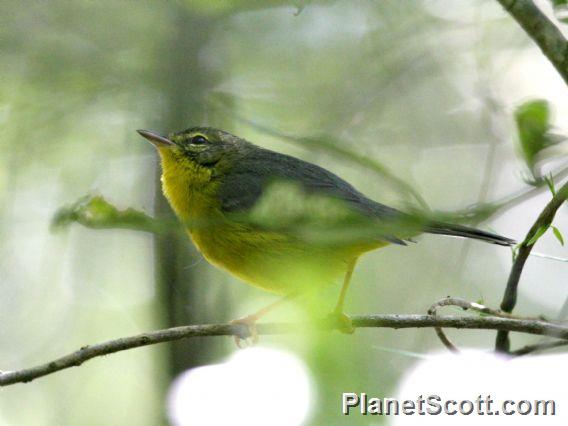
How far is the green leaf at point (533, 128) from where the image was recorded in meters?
2.19

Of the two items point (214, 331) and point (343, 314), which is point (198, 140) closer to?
point (214, 331)

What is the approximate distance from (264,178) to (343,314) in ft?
→ 6.38

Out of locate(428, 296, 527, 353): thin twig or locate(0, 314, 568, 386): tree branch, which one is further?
locate(428, 296, 527, 353): thin twig

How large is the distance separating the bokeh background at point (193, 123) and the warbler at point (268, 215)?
165 mm

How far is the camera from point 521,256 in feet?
10.3

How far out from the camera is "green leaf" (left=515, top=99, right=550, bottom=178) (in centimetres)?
219

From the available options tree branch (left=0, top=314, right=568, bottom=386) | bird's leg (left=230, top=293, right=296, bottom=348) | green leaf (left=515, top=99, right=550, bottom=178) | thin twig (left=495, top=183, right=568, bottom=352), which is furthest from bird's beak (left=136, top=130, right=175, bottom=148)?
green leaf (left=515, top=99, right=550, bottom=178)

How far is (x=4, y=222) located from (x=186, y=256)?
173 centimetres

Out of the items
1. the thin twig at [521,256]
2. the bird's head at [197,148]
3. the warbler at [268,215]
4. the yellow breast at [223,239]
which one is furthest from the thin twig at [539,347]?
the bird's head at [197,148]

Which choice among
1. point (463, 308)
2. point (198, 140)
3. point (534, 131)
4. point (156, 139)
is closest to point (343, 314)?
point (463, 308)

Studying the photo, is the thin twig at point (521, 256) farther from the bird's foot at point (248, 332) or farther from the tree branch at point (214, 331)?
the bird's foot at point (248, 332)

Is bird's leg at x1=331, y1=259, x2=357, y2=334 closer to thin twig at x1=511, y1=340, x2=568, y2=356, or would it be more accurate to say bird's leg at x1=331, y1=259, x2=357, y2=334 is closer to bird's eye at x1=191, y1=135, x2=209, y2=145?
thin twig at x1=511, y1=340, x2=568, y2=356

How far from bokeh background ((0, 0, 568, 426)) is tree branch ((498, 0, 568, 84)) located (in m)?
0.07

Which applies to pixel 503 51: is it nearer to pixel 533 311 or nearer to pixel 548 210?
pixel 548 210
